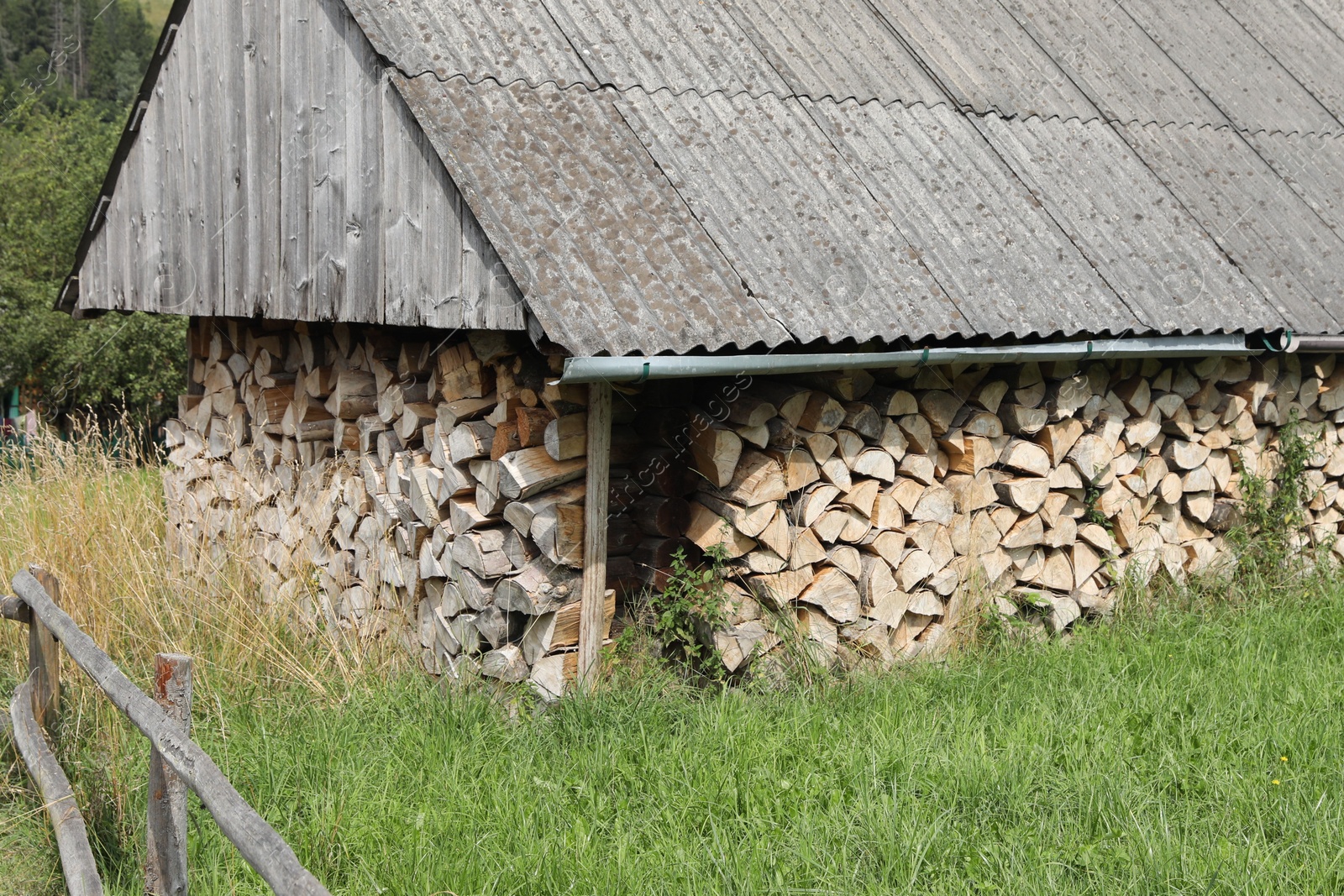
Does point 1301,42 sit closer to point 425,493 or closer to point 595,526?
point 595,526

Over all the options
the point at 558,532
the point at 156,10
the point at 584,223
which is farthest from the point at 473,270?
the point at 156,10

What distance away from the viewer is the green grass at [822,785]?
3.11 meters

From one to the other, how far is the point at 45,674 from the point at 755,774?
2.56m

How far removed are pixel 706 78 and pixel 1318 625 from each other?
3.92 meters

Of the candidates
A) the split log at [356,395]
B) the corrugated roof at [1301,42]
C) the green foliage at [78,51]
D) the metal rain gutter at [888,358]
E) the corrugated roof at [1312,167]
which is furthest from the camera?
the green foliage at [78,51]

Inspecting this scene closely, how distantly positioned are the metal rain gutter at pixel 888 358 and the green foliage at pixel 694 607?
0.79 metres

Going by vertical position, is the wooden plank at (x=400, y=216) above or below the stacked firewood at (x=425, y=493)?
above

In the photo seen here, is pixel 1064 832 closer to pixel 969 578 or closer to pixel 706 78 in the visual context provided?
pixel 969 578

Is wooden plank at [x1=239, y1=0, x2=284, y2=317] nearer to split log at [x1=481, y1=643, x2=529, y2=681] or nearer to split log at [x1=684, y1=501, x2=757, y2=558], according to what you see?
split log at [x1=481, y1=643, x2=529, y2=681]

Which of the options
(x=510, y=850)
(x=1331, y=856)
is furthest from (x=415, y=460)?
(x=1331, y=856)

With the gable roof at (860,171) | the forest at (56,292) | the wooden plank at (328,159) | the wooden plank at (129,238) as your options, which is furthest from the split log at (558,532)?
the forest at (56,292)

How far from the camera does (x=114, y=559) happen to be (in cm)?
549

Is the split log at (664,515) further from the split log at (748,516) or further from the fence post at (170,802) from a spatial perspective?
the fence post at (170,802)

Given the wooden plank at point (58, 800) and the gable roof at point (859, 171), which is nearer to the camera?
the wooden plank at point (58, 800)
